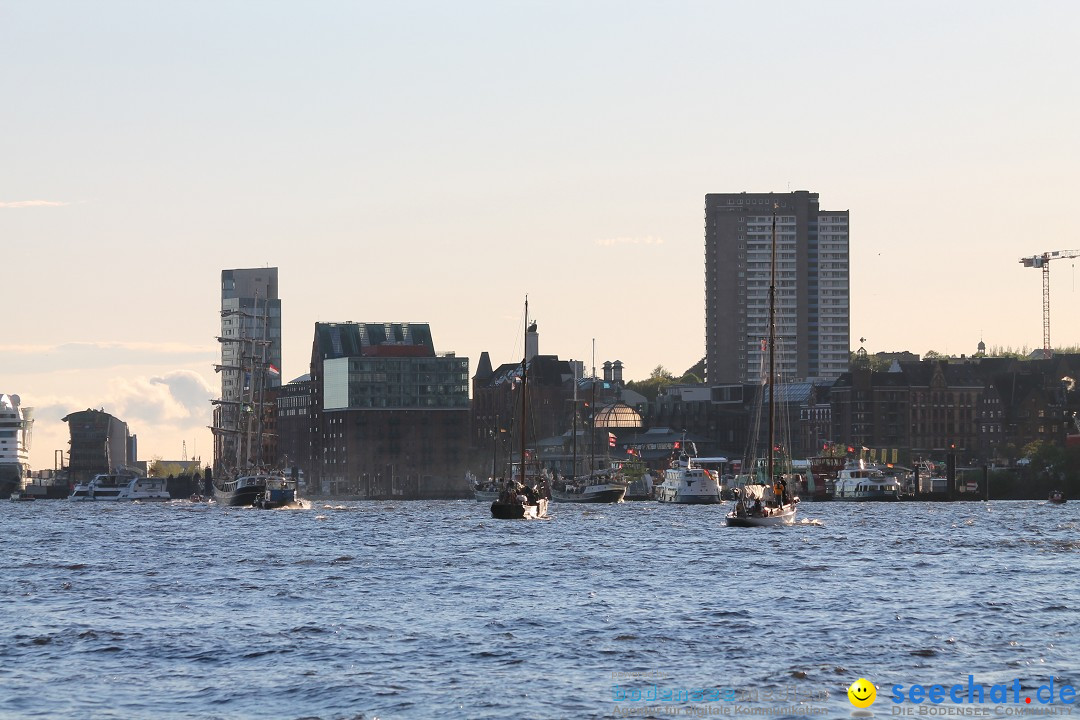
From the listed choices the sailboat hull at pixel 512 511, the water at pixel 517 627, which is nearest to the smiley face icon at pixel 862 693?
the water at pixel 517 627

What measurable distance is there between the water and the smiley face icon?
323 millimetres

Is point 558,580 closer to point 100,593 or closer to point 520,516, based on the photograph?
point 100,593

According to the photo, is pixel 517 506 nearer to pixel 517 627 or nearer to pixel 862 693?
pixel 517 627

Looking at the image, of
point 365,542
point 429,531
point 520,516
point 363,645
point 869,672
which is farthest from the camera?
point 520,516

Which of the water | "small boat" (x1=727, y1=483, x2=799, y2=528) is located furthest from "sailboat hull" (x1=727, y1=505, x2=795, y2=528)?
the water

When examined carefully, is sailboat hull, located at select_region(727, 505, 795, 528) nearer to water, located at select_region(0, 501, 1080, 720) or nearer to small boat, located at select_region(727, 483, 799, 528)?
small boat, located at select_region(727, 483, 799, 528)

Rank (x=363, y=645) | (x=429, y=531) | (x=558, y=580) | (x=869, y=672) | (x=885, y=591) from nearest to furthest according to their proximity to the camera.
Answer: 1. (x=869, y=672)
2. (x=363, y=645)
3. (x=885, y=591)
4. (x=558, y=580)
5. (x=429, y=531)

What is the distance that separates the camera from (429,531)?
462 ft

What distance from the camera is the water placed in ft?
153

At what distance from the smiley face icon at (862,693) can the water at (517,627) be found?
32 centimetres

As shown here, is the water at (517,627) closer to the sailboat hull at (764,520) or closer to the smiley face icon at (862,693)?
the smiley face icon at (862,693)

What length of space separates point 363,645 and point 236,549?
57.4m

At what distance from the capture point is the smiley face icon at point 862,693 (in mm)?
44125

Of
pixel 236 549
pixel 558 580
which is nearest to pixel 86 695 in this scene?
pixel 558 580
